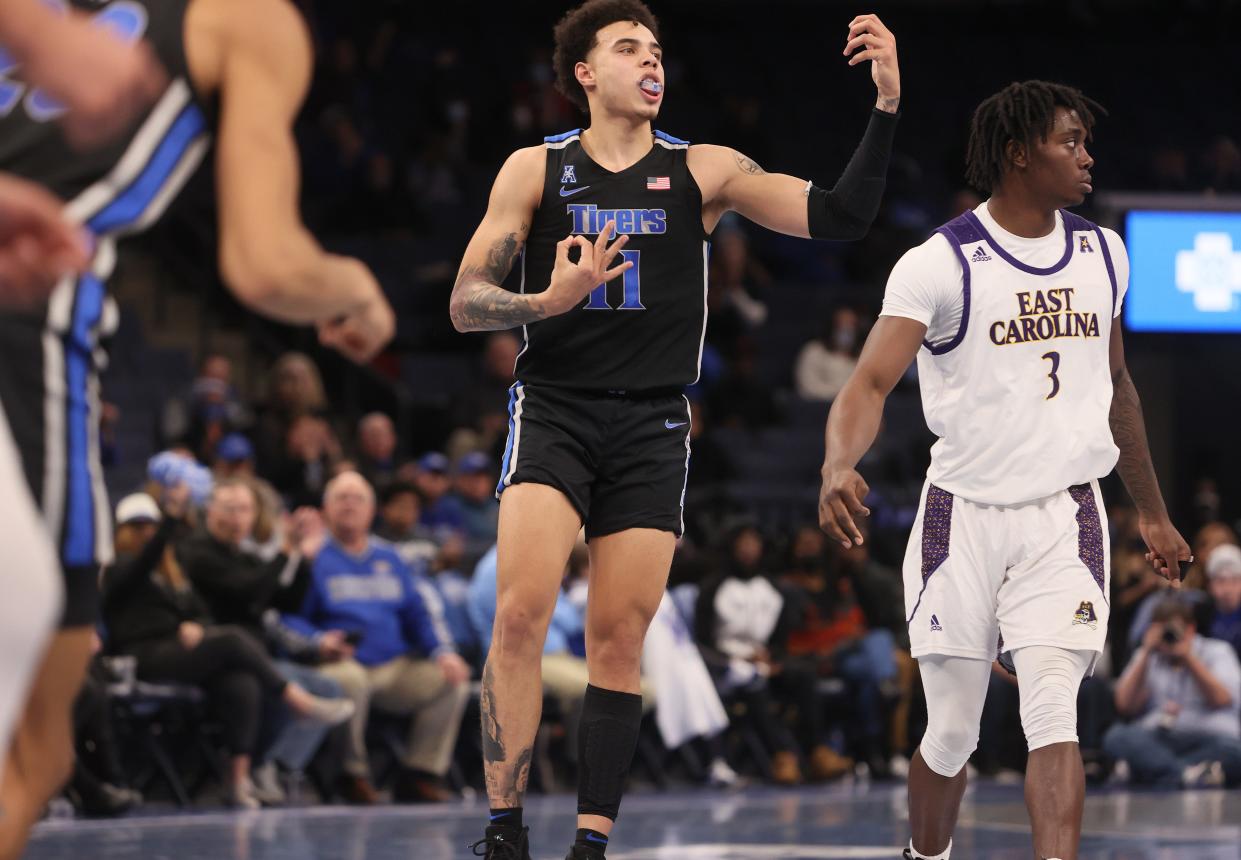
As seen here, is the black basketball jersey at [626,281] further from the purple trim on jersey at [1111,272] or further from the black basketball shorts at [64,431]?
the black basketball shorts at [64,431]

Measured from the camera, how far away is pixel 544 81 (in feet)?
59.3

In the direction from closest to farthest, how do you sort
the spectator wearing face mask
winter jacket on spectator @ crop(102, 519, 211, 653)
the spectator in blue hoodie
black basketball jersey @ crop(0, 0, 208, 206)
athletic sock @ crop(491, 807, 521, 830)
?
black basketball jersey @ crop(0, 0, 208, 206) → athletic sock @ crop(491, 807, 521, 830) → winter jacket on spectator @ crop(102, 519, 211, 653) → the spectator in blue hoodie → the spectator wearing face mask

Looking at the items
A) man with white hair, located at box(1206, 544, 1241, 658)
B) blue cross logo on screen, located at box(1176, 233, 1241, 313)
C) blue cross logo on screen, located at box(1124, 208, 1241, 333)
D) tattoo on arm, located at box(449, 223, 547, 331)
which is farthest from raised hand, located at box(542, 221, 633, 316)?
blue cross logo on screen, located at box(1176, 233, 1241, 313)

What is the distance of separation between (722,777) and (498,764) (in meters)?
6.25

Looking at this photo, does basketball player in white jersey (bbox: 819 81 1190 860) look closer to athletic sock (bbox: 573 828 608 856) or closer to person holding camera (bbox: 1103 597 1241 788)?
athletic sock (bbox: 573 828 608 856)

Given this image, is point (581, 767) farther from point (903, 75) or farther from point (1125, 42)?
point (1125, 42)

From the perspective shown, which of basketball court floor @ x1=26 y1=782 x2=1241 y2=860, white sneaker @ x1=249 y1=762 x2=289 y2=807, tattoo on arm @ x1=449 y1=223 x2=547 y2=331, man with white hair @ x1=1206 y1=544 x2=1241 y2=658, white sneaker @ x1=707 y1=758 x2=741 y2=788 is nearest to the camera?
tattoo on arm @ x1=449 y1=223 x2=547 y2=331

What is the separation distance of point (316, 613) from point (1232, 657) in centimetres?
550

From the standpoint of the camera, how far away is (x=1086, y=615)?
16.8 feet

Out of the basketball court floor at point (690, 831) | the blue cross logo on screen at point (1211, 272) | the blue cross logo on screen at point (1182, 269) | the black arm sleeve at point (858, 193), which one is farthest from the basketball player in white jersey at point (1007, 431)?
the blue cross logo on screen at point (1211, 272)

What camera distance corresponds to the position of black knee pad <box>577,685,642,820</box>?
5.21 m

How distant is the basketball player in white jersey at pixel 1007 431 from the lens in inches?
203

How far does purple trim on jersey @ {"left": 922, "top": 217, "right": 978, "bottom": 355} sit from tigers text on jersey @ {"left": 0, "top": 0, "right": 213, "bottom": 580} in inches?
107

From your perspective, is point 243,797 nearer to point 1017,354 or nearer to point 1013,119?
point 1017,354
